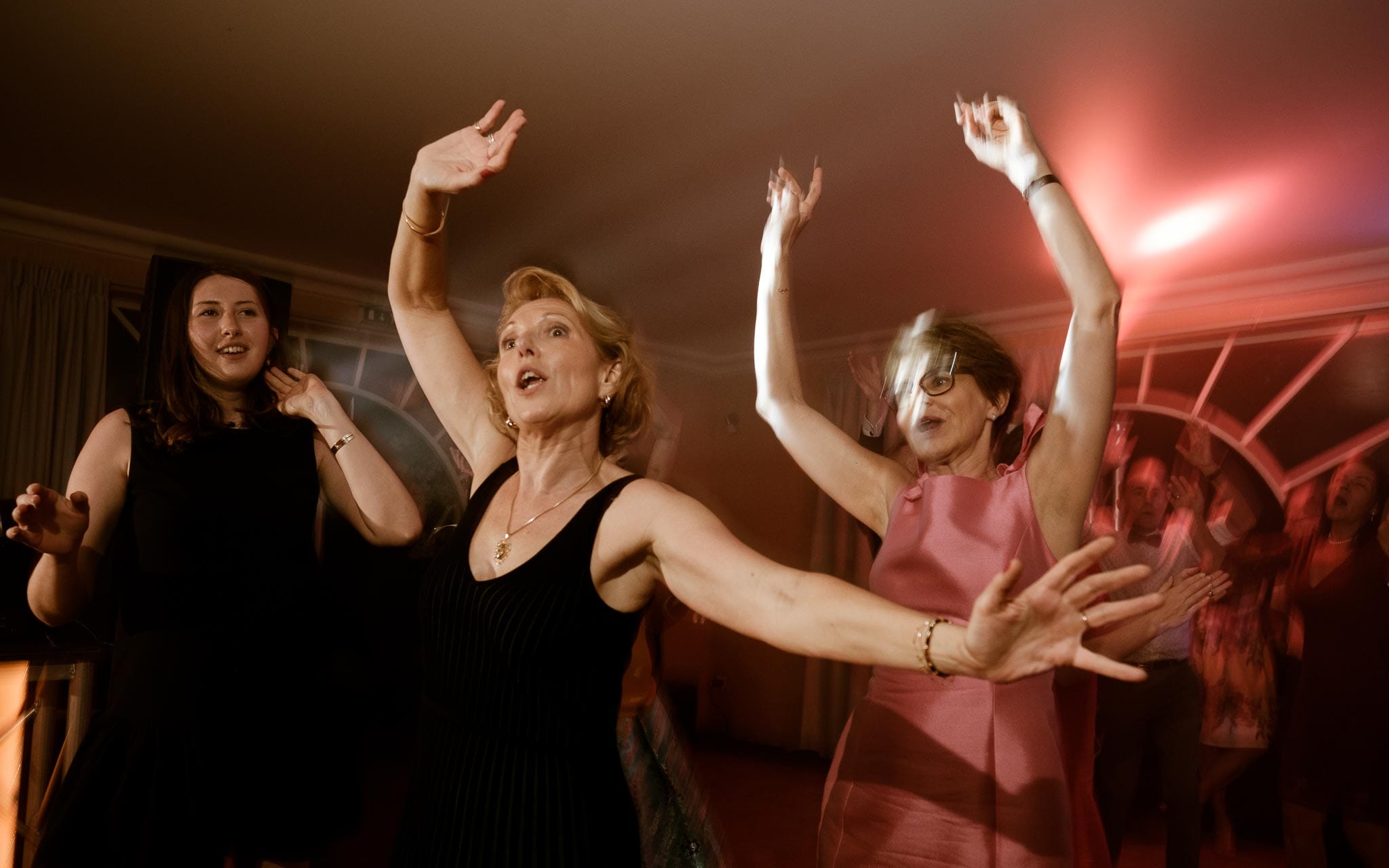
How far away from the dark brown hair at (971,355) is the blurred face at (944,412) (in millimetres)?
11

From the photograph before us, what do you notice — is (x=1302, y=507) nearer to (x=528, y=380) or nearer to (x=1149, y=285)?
(x=1149, y=285)

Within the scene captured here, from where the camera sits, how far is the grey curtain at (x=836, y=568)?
19.2 feet

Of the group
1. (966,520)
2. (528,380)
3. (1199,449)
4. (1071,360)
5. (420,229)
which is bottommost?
(966,520)

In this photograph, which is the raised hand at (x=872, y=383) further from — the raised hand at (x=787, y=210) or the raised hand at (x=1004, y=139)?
the raised hand at (x=1004, y=139)

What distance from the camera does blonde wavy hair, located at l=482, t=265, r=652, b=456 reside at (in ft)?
4.55

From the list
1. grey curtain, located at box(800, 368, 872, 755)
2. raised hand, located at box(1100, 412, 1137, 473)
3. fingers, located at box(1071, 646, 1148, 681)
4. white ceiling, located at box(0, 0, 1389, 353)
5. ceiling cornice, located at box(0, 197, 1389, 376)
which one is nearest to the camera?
fingers, located at box(1071, 646, 1148, 681)

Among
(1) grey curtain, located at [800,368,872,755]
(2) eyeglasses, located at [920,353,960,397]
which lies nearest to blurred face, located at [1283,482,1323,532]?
(1) grey curtain, located at [800,368,872,755]

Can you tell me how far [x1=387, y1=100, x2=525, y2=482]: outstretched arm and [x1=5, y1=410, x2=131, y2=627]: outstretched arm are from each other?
1.89 ft

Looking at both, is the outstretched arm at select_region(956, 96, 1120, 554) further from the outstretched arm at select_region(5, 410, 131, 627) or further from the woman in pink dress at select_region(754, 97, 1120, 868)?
the outstretched arm at select_region(5, 410, 131, 627)

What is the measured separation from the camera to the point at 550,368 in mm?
1316

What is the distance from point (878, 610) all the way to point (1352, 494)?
437cm

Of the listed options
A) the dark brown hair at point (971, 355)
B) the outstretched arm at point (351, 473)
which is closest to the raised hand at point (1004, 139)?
the dark brown hair at point (971, 355)

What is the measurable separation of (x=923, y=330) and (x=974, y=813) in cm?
90

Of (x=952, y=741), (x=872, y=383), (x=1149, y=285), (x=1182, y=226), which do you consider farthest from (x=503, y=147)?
(x=1149, y=285)
